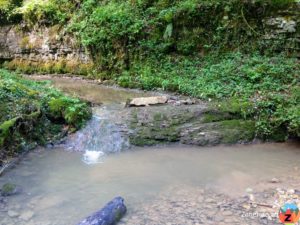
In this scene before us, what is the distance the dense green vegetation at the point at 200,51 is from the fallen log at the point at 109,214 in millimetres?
3883

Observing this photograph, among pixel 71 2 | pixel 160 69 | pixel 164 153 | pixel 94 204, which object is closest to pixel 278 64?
pixel 160 69

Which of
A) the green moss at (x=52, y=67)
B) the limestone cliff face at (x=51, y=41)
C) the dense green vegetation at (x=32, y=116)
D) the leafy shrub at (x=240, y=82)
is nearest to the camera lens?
the dense green vegetation at (x=32, y=116)

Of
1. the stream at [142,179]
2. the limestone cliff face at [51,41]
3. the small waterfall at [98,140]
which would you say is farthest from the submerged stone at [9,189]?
the limestone cliff face at [51,41]

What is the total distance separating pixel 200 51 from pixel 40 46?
6.80 m

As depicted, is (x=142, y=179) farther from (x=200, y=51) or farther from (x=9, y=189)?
(x=200, y=51)

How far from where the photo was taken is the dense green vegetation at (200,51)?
8.25 meters

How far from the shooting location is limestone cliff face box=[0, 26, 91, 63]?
13578mm

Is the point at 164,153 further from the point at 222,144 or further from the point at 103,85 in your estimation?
the point at 103,85

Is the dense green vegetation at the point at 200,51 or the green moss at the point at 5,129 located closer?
the green moss at the point at 5,129

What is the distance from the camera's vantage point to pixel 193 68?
1077cm

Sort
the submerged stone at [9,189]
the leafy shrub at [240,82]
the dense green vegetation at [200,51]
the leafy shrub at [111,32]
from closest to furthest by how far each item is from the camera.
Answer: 1. the submerged stone at [9,189]
2. the leafy shrub at [240,82]
3. the dense green vegetation at [200,51]
4. the leafy shrub at [111,32]

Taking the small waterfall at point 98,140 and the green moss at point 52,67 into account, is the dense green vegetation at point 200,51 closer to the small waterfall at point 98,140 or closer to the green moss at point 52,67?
the green moss at point 52,67

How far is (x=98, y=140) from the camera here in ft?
24.1

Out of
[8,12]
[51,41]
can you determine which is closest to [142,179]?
[51,41]
